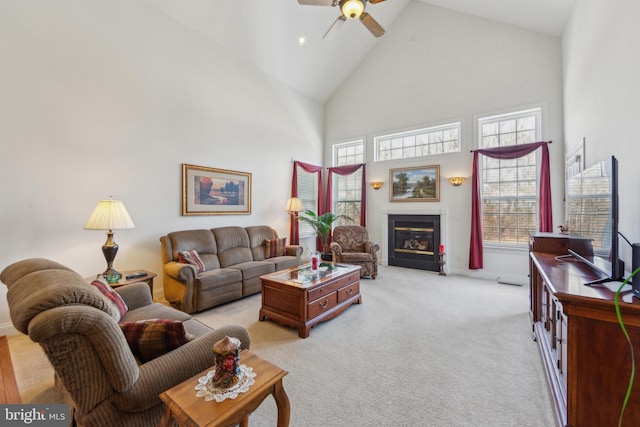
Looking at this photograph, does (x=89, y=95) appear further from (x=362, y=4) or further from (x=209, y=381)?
(x=209, y=381)

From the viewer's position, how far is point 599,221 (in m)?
1.82

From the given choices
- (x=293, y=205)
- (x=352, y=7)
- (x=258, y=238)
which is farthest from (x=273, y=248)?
(x=352, y=7)

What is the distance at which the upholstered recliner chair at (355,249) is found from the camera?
199 inches

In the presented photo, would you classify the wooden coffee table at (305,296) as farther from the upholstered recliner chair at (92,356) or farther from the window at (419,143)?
the window at (419,143)

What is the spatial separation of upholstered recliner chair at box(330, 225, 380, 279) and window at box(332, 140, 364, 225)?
4.25 ft

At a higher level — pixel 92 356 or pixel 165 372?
pixel 92 356

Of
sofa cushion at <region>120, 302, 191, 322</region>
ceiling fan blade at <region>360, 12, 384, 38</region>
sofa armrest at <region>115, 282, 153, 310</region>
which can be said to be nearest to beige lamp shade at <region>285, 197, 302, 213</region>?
ceiling fan blade at <region>360, 12, 384, 38</region>

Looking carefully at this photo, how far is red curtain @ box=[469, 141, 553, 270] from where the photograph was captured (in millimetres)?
4477

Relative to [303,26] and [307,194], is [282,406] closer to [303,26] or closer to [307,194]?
[307,194]

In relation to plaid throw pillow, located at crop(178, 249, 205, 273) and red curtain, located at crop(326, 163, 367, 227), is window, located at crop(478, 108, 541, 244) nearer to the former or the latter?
red curtain, located at crop(326, 163, 367, 227)

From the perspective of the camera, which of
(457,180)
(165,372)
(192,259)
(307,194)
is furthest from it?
(307,194)

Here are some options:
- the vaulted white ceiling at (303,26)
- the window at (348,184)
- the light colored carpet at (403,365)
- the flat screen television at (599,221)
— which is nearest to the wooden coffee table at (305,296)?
the light colored carpet at (403,365)

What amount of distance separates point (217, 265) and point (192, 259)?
1.79 ft

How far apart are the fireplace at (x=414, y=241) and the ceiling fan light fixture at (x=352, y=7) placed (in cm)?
406
